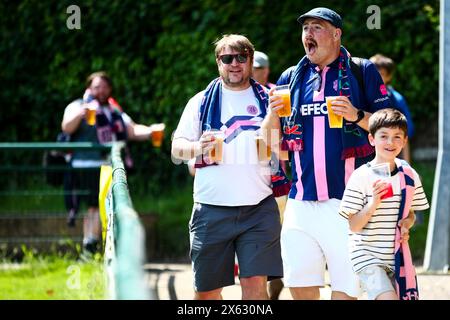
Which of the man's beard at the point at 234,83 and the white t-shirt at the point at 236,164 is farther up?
the man's beard at the point at 234,83

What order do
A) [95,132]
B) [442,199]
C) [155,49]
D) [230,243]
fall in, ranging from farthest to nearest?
[155,49]
[95,132]
[442,199]
[230,243]

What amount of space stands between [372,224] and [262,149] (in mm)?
907

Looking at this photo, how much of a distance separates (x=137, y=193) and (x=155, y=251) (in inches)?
25.9

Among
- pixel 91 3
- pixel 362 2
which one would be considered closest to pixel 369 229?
pixel 362 2

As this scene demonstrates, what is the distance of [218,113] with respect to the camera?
6.44 metres

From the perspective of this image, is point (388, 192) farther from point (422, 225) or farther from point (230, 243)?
point (422, 225)

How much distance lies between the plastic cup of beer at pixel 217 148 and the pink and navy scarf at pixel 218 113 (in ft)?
0.31

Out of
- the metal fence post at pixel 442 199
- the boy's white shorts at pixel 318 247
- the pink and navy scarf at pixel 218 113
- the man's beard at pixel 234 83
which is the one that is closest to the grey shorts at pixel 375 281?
the boy's white shorts at pixel 318 247

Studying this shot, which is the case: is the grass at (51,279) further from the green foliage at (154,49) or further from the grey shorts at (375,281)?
the grey shorts at (375,281)

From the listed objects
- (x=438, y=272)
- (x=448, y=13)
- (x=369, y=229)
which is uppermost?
(x=448, y=13)

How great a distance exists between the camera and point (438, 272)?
970 centimetres

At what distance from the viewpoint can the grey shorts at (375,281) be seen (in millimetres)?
5711

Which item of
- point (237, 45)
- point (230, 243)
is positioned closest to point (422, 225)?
point (230, 243)
